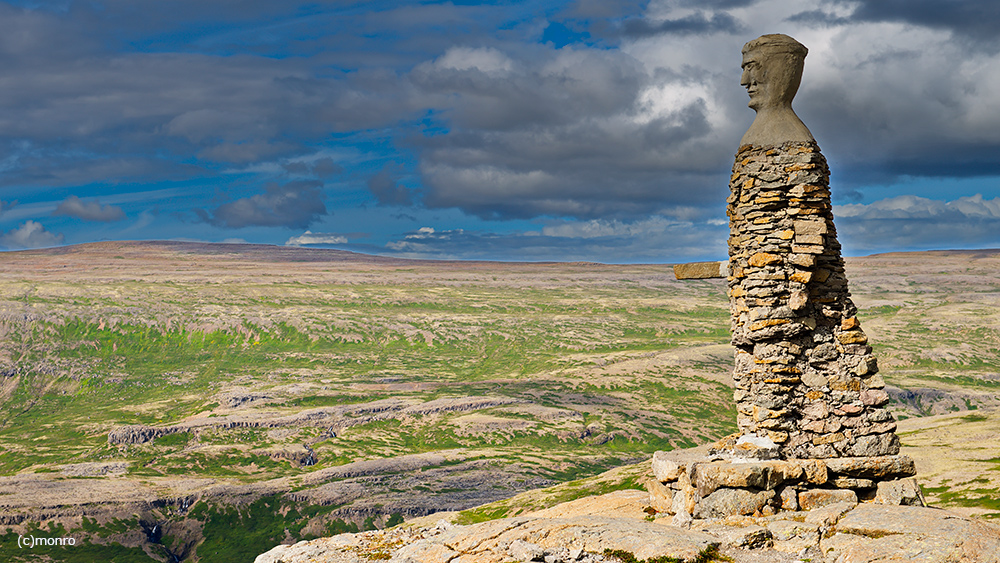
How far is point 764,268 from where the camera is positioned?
2356 centimetres

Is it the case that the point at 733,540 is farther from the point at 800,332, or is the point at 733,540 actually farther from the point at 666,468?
the point at 800,332

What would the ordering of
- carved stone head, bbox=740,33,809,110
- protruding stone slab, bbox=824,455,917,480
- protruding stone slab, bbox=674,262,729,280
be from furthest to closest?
protruding stone slab, bbox=674,262,729,280 < carved stone head, bbox=740,33,809,110 < protruding stone slab, bbox=824,455,917,480

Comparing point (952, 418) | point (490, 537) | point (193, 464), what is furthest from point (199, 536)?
point (490, 537)

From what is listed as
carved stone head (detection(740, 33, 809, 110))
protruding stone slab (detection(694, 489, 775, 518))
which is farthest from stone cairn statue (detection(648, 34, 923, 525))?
Answer: protruding stone slab (detection(694, 489, 775, 518))

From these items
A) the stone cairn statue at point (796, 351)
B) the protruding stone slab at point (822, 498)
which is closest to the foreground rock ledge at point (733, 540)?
the protruding stone slab at point (822, 498)

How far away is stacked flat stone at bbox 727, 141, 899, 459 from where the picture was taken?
906 inches

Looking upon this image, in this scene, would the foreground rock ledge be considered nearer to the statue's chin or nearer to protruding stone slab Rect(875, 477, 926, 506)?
protruding stone slab Rect(875, 477, 926, 506)

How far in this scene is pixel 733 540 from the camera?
701 inches

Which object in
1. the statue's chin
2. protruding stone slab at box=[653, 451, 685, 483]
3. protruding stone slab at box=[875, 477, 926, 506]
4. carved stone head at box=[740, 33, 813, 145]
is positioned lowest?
protruding stone slab at box=[875, 477, 926, 506]

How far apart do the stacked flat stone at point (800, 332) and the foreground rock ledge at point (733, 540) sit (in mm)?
3511

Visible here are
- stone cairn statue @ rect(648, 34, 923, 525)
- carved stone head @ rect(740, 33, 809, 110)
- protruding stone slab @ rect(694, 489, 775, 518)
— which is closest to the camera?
protruding stone slab @ rect(694, 489, 775, 518)

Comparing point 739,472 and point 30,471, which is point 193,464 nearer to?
point 30,471

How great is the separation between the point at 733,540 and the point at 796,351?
7660 millimetres

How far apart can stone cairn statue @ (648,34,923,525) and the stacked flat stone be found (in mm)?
30
